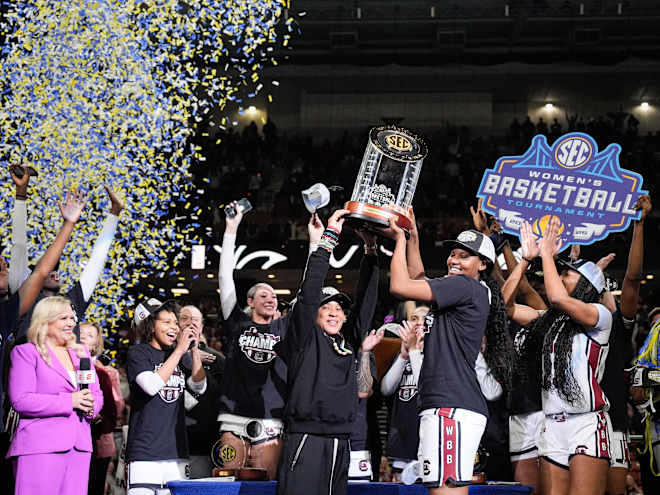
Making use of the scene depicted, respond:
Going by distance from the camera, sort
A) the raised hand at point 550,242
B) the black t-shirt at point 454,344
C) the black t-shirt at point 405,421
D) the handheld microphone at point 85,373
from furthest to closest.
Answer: the black t-shirt at point 405,421 < the raised hand at point 550,242 < the handheld microphone at point 85,373 < the black t-shirt at point 454,344

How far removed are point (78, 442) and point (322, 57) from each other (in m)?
20.4

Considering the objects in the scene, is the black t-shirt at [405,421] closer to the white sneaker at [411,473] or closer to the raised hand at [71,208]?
the white sneaker at [411,473]

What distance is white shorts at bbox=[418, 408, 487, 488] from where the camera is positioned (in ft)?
13.5

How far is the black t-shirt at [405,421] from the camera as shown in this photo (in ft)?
20.3

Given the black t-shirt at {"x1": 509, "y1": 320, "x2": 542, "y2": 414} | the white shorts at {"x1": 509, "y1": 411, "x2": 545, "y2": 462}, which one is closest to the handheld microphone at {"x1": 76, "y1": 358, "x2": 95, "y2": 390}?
the black t-shirt at {"x1": 509, "y1": 320, "x2": 542, "y2": 414}

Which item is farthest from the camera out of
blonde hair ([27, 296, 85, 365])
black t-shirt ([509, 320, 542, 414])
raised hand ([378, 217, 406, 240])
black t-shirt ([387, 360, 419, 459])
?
black t-shirt ([387, 360, 419, 459])

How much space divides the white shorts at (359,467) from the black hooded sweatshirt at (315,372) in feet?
4.93

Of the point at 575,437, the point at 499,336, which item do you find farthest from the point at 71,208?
the point at 575,437

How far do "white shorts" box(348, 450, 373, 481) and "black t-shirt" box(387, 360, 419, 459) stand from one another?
10.6 inches

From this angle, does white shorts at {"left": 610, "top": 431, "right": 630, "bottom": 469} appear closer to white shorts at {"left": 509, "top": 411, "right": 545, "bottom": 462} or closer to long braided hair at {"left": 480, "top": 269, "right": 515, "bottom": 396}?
white shorts at {"left": 509, "top": 411, "right": 545, "bottom": 462}

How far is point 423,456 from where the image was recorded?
4.18 m

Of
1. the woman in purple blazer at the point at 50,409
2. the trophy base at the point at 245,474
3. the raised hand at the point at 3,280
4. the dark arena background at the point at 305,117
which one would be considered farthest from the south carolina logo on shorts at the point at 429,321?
the dark arena background at the point at 305,117

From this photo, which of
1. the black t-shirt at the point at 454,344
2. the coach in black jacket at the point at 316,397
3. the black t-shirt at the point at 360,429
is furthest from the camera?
the black t-shirt at the point at 360,429

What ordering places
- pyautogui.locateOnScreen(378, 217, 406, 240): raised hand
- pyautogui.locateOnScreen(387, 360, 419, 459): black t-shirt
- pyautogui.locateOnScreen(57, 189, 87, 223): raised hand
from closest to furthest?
pyautogui.locateOnScreen(378, 217, 406, 240): raised hand < pyautogui.locateOnScreen(57, 189, 87, 223): raised hand < pyautogui.locateOnScreen(387, 360, 419, 459): black t-shirt
